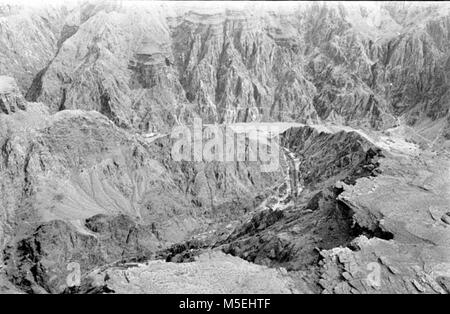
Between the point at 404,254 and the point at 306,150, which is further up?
the point at 404,254

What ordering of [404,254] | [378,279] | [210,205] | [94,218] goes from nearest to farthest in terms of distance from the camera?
[378,279] < [404,254] < [94,218] < [210,205]

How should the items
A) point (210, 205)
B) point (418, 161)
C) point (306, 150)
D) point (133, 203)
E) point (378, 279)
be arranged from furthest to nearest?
point (306, 150), point (210, 205), point (133, 203), point (418, 161), point (378, 279)

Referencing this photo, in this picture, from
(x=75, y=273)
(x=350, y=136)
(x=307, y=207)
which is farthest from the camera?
(x=350, y=136)
